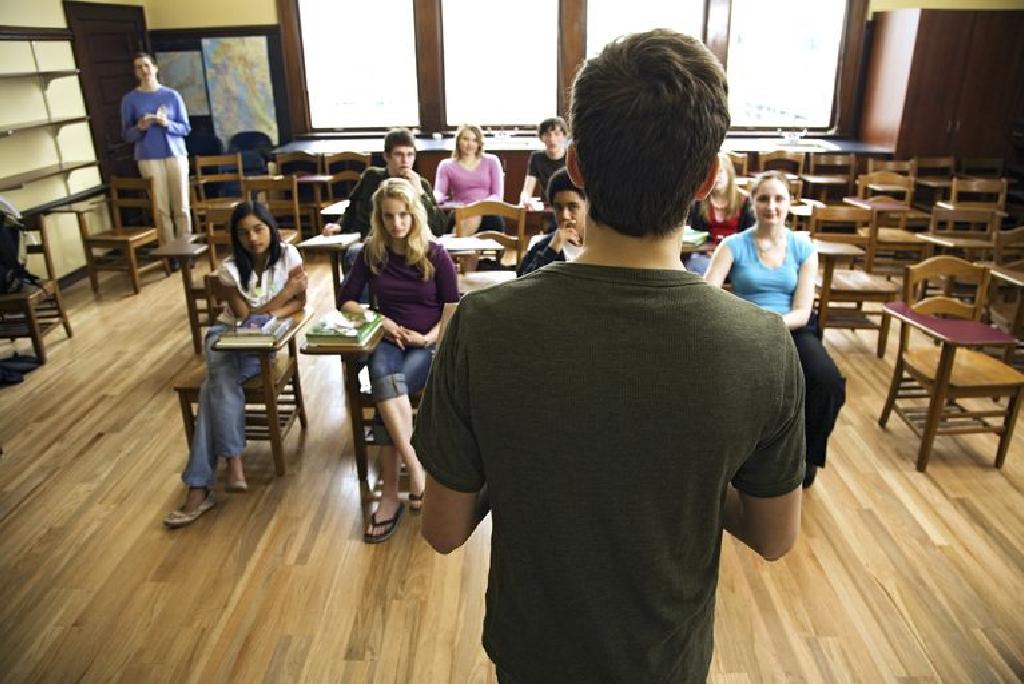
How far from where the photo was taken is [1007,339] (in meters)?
3.11

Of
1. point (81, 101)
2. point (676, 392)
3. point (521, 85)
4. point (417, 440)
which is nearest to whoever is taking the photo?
point (676, 392)

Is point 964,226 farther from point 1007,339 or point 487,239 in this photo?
point 487,239

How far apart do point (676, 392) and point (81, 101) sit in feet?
24.4

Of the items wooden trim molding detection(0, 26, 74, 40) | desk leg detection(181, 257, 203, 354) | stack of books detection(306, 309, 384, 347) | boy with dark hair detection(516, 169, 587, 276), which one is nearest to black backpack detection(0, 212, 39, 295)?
desk leg detection(181, 257, 203, 354)

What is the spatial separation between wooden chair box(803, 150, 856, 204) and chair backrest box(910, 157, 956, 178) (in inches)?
21.1

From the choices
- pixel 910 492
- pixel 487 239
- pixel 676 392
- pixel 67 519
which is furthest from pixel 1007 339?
pixel 67 519

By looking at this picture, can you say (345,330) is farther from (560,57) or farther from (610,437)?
(560,57)

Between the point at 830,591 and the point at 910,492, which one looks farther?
the point at 910,492

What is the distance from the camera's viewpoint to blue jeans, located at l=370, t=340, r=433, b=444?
2973 mm

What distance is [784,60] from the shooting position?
24.5 ft

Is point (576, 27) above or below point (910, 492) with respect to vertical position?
above

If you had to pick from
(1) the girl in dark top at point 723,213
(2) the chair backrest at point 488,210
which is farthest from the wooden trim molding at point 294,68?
(1) the girl in dark top at point 723,213

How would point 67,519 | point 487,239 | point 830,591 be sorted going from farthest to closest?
point 487,239
point 67,519
point 830,591

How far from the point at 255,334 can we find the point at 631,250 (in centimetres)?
255
